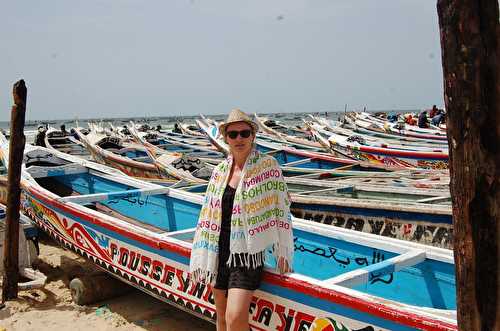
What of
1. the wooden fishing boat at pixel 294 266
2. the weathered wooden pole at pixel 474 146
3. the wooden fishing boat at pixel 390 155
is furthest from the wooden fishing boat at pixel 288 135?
the weathered wooden pole at pixel 474 146

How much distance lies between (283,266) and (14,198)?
12.4 ft

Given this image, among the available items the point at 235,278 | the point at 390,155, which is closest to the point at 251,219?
the point at 235,278

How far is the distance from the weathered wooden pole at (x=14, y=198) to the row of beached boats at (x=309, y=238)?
66 cm

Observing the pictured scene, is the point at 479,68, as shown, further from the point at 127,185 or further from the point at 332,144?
the point at 332,144

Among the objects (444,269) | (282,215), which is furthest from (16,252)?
(444,269)

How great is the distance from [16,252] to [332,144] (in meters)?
11.1

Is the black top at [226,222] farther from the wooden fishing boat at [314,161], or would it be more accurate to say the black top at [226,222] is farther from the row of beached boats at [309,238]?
the wooden fishing boat at [314,161]

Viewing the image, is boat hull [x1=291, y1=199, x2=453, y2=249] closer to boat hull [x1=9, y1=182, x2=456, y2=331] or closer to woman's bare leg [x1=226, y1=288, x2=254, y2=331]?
boat hull [x1=9, y1=182, x2=456, y2=331]

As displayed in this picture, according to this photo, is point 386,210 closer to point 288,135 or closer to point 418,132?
point 418,132

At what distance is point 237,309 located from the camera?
9.36 feet

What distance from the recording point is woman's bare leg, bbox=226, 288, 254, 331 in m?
2.85

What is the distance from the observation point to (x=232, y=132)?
9.87 feet

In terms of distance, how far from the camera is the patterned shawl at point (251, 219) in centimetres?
290

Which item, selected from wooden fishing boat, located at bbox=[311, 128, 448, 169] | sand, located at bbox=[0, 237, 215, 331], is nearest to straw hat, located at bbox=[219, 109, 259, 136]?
sand, located at bbox=[0, 237, 215, 331]
